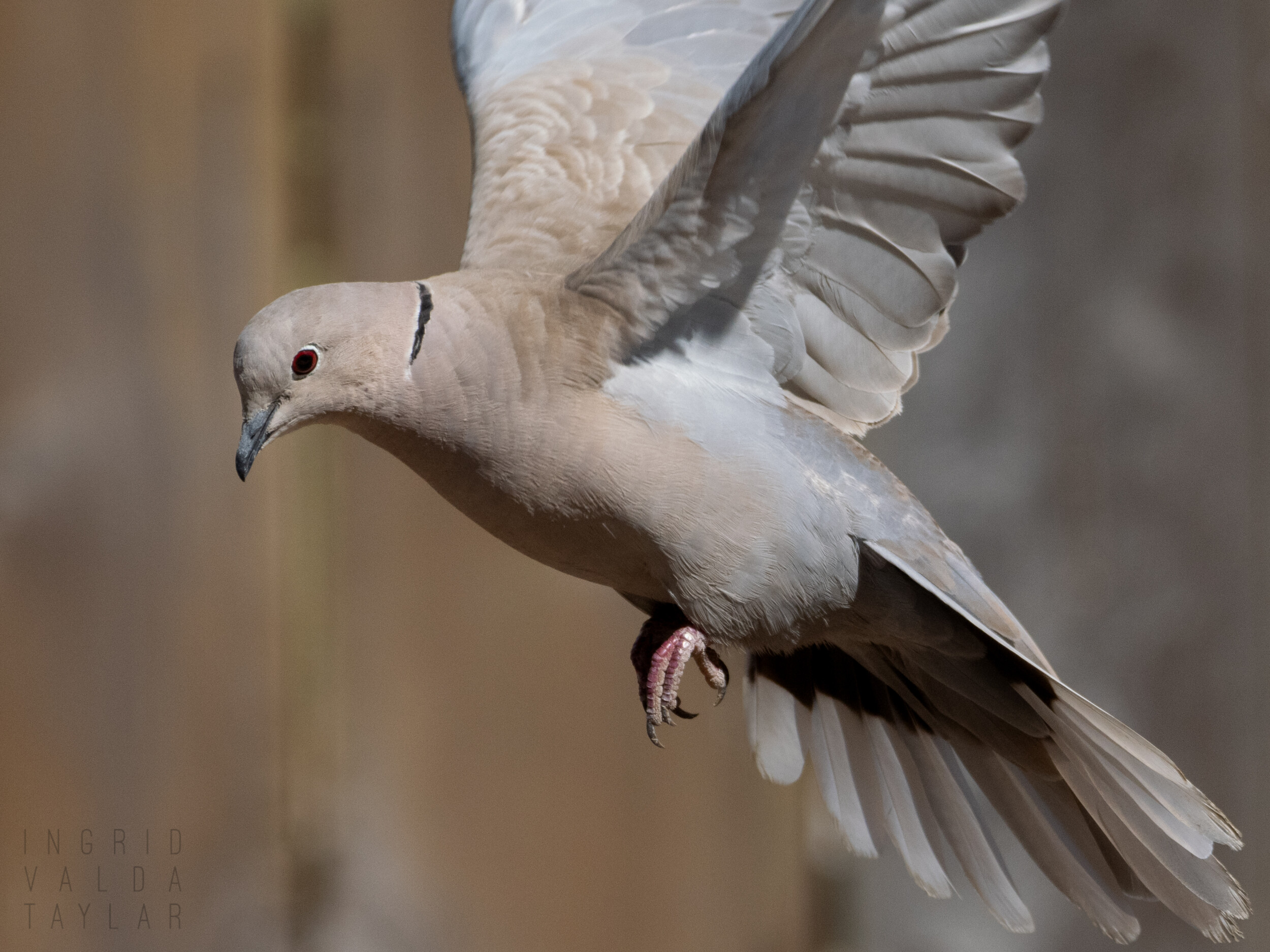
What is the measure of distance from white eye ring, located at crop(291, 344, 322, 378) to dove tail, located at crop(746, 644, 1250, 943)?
1.94 ft

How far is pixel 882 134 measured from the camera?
956mm

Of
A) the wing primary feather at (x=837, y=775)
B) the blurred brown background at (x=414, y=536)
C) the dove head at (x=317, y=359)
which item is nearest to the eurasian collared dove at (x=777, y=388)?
the dove head at (x=317, y=359)

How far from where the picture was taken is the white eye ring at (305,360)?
93 centimetres

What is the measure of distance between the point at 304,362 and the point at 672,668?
380 millimetres

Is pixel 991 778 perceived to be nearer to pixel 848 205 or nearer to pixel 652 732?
pixel 652 732

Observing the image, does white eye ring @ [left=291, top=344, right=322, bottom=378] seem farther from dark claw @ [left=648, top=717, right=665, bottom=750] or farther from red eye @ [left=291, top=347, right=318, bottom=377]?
dark claw @ [left=648, top=717, right=665, bottom=750]

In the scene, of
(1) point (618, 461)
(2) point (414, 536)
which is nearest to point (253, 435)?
(1) point (618, 461)

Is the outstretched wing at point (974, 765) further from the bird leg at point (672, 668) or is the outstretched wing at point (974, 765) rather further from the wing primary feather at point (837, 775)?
the bird leg at point (672, 668)

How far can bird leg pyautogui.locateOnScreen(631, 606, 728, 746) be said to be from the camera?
1.03 meters

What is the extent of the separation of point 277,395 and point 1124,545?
1493 millimetres

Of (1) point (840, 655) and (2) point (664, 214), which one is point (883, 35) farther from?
(1) point (840, 655)

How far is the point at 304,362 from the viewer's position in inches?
36.8

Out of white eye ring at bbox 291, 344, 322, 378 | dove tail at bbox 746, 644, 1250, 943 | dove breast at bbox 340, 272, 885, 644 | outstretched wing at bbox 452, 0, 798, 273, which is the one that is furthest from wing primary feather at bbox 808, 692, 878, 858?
white eye ring at bbox 291, 344, 322, 378

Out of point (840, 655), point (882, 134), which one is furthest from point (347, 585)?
point (882, 134)
